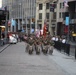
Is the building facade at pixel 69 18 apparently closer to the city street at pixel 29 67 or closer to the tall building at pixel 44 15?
the tall building at pixel 44 15

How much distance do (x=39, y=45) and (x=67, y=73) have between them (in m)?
16.9

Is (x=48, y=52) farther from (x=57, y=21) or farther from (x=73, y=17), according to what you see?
(x=57, y=21)

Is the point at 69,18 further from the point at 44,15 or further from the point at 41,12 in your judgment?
the point at 41,12

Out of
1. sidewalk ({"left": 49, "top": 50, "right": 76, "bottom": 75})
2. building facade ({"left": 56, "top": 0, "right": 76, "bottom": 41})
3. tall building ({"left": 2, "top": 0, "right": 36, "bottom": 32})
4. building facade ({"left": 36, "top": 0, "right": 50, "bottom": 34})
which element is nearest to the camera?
sidewalk ({"left": 49, "top": 50, "right": 76, "bottom": 75})

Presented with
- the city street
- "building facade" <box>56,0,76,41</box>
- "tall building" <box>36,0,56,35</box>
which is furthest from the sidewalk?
"tall building" <box>36,0,56,35</box>

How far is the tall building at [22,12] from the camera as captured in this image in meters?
119

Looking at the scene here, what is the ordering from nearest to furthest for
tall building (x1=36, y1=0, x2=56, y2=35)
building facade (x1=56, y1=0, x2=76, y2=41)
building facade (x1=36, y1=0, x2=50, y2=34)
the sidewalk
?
the sidewalk, building facade (x1=56, y1=0, x2=76, y2=41), tall building (x1=36, y1=0, x2=56, y2=35), building facade (x1=36, y1=0, x2=50, y2=34)

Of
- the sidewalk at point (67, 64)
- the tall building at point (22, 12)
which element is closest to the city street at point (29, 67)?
the sidewalk at point (67, 64)

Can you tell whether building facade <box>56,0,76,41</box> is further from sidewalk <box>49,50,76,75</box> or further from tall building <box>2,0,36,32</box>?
sidewalk <box>49,50,76,75</box>

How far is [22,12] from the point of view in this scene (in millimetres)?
125938

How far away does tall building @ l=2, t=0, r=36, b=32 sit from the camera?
119375 mm

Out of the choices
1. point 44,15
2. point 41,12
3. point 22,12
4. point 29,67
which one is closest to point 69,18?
point 44,15

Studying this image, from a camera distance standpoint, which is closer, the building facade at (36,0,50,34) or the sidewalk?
the sidewalk

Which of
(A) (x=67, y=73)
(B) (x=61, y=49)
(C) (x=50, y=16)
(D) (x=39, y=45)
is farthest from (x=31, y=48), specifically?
(C) (x=50, y=16)
